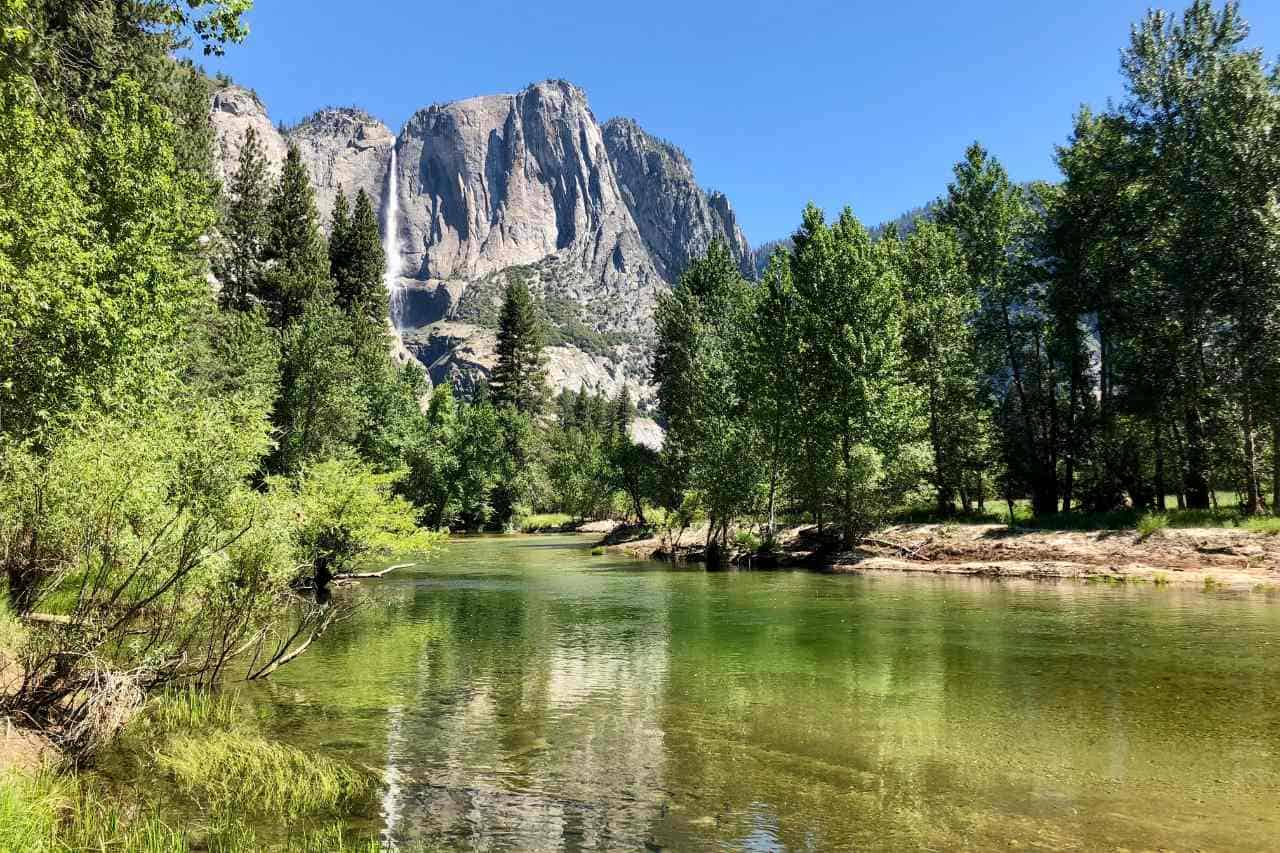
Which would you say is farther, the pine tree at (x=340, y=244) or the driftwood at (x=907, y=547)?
the pine tree at (x=340, y=244)

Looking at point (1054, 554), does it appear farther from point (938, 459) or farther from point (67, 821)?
point (67, 821)

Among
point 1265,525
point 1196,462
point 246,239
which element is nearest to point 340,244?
point 246,239

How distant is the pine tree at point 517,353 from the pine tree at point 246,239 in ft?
158

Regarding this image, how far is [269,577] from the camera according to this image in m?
13.7

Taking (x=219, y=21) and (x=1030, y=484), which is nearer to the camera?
(x=219, y=21)

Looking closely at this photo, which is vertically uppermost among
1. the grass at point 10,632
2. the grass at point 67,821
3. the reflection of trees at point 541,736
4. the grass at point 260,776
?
the grass at point 10,632

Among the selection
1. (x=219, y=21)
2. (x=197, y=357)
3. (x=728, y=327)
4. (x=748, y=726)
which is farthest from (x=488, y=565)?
(x=219, y=21)

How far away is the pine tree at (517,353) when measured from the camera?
338 feet

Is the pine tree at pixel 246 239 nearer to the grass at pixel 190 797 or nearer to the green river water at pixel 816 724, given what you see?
the green river water at pixel 816 724

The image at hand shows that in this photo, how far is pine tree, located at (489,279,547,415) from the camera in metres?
103

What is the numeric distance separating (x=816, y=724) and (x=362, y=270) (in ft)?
214

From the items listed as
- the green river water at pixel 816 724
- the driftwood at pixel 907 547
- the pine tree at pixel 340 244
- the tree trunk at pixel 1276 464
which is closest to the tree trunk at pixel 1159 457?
the tree trunk at pixel 1276 464

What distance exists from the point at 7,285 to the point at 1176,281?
4029cm

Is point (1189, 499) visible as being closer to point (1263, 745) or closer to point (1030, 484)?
point (1030, 484)
